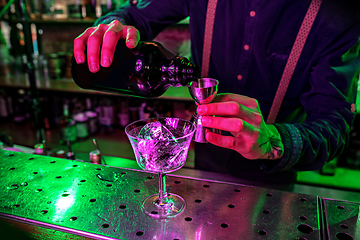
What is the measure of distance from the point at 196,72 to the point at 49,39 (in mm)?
2750

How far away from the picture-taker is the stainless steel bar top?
689mm

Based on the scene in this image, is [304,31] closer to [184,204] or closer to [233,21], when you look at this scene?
[233,21]

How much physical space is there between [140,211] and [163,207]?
0.06 metres

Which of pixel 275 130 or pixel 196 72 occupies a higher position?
pixel 196 72

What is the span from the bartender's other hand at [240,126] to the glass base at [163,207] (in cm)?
20

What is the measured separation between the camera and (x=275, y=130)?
2.89ft

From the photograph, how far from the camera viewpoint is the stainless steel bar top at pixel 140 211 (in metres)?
0.69

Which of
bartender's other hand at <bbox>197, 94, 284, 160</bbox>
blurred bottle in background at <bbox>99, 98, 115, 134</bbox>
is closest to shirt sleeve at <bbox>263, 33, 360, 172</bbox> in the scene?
bartender's other hand at <bbox>197, 94, 284, 160</bbox>

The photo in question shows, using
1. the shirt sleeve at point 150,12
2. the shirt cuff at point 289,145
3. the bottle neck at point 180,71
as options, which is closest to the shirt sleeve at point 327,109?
the shirt cuff at point 289,145

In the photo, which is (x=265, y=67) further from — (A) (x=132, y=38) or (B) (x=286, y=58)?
(A) (x=132, y=38)

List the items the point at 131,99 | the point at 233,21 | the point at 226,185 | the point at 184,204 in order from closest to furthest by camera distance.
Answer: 1. the point at 184,204
2. the point at 226,185
3. the point at 233,21
4. the point at 131,99

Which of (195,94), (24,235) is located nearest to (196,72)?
(195,94)

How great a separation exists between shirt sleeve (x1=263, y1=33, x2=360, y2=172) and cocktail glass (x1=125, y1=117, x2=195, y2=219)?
34 centimetres

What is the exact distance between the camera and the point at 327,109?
41.1 inches
